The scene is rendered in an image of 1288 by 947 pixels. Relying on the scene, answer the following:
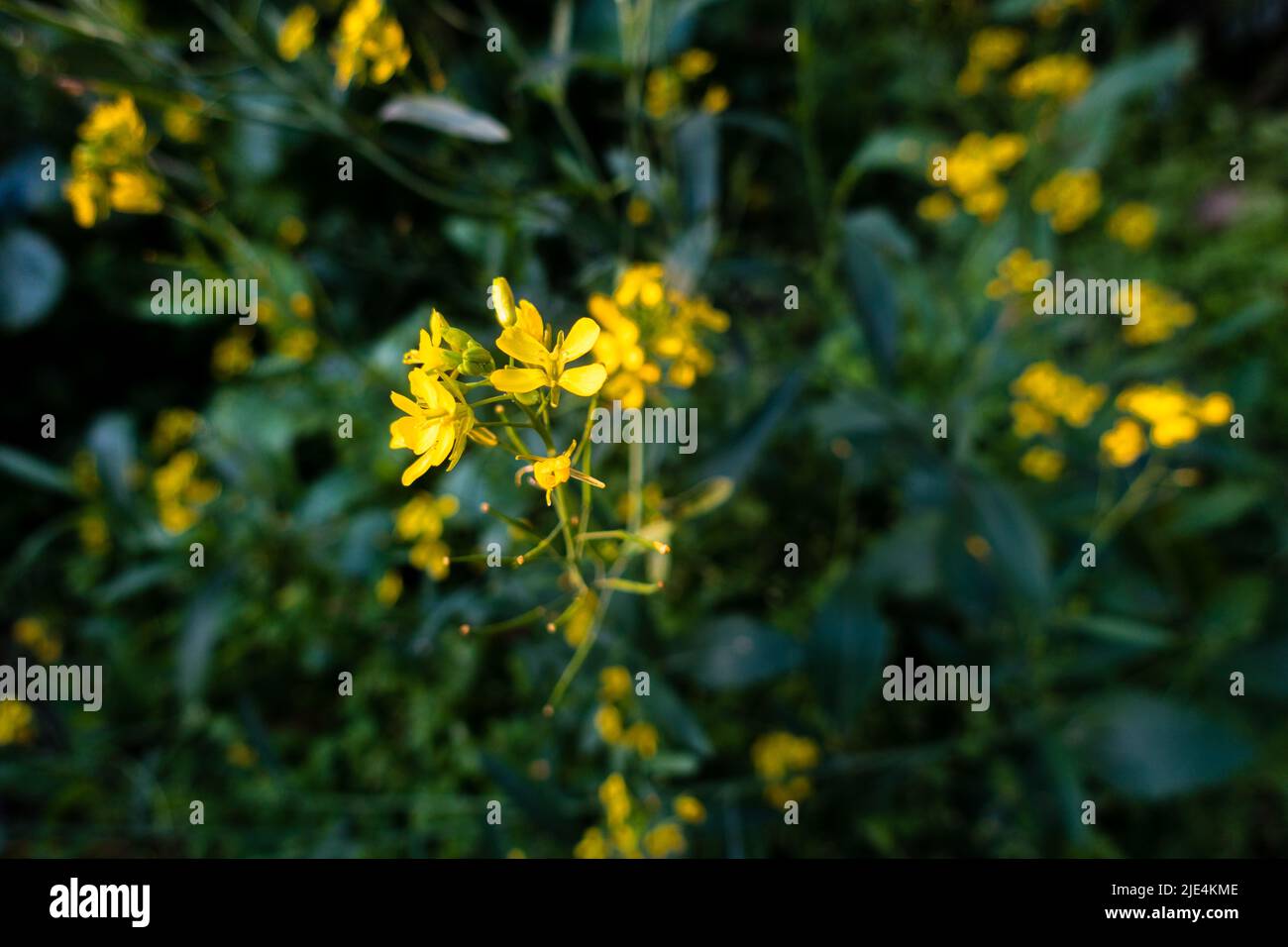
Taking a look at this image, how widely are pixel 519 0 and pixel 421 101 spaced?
1.46 m

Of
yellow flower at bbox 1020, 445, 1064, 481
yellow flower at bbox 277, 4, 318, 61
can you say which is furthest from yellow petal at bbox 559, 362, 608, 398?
yellow flower at bbox 1020, 445, 1064, 481

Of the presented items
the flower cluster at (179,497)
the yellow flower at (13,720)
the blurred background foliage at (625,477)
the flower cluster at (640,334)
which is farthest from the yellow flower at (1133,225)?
the yellow flower at (13,720)

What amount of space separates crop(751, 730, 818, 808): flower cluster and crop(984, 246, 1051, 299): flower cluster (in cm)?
77

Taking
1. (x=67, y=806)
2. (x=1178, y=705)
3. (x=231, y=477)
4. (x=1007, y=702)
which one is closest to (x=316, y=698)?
(x=67, y=806)

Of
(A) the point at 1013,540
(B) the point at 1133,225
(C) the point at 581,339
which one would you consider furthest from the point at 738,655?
(B) the point at 1133,225

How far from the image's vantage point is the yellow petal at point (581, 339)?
0.61 m

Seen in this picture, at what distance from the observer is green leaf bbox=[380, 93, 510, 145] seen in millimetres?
889

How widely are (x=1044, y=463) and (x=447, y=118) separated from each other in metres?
1.25

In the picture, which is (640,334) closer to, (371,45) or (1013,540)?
(371,45)

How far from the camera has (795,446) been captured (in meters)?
1.67

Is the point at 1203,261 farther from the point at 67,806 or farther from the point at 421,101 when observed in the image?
the point at 67,806

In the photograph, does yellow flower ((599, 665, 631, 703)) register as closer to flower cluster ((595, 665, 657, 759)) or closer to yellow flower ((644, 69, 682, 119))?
flower cluster ((595, 665, 657, 759))

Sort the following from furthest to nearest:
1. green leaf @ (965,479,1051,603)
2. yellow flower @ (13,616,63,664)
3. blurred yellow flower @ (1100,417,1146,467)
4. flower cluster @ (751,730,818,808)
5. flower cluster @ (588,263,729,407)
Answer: yellow flower @ (13,616,63,664), flower cluster @ (751,730,818,808), blurred yellow flower @ (1100,417,1146,467), green leaf @ (965,479,1051,603), flower cluster @ (588,263,729,407)

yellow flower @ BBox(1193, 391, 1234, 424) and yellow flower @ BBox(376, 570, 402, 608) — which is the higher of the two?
yellow flower @ BBox(1193, 391, 1234, 424)
